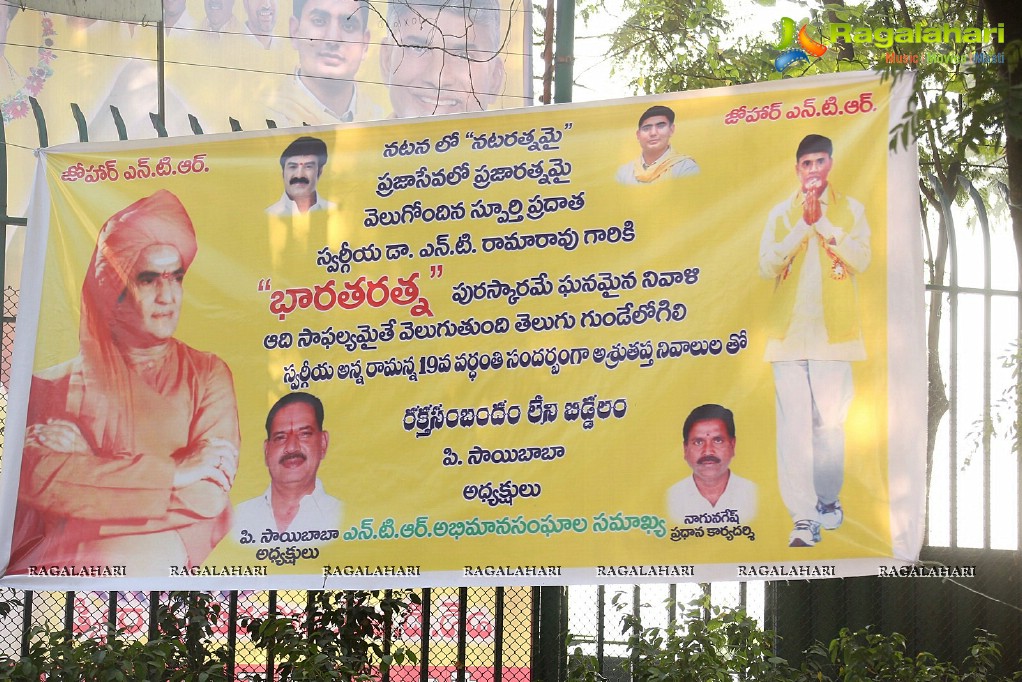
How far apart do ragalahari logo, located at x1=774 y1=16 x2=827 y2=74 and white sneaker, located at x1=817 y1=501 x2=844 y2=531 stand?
11.0ft

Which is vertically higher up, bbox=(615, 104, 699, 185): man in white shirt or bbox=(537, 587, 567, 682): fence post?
bbox=(615, 104, 699, 185): man in white shirt

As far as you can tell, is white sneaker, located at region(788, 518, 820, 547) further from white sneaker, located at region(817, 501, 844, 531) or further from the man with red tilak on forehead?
the man with red tilak on forehead

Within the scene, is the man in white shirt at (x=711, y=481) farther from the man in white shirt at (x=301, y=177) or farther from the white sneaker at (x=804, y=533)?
the man in white shirt at (x=301, y=177)

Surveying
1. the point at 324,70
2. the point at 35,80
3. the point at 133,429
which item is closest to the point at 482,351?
the point at 133,429

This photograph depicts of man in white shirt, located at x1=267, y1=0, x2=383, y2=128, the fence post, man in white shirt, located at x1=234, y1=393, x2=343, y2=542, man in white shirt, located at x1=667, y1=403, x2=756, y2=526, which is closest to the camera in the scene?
man in white shirt, located at x1=667, y1=403, x2=756, y2=526

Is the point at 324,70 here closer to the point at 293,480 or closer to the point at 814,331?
the point at 293,480

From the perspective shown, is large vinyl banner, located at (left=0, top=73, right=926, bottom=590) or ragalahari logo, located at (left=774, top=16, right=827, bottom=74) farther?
ragalahari logo, located at (left=774, top=16, right=827, bottom=74)

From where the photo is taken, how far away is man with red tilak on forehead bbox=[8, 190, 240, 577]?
4.63 meters

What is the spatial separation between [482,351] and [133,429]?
5.36 feet

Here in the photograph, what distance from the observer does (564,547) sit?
427cm

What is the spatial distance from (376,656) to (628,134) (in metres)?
2.62

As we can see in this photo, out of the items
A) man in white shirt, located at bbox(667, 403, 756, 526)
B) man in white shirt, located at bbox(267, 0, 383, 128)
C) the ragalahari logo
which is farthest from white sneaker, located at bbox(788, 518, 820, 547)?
man in white shirt, located at bbox(267, 0, 383, 128)

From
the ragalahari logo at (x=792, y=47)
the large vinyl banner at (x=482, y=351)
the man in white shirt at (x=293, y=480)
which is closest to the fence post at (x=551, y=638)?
the large vinyl banner at (x=482, y=351)

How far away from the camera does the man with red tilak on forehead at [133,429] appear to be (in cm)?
463
